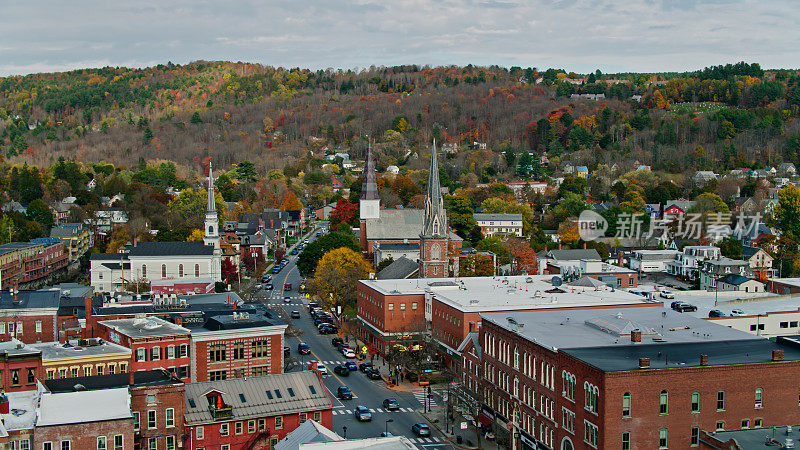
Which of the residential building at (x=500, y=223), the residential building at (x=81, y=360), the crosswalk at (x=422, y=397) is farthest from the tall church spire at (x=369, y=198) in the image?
Result: the residential building at (x=81, y=360)

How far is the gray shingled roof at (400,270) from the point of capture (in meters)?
81.1

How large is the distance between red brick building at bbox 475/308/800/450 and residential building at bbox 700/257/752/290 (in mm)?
45920

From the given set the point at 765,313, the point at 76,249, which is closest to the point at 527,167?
the point at 76,249

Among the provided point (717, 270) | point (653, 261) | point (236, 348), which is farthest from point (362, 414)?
point (653, 261)

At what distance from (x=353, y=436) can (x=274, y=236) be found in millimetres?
76125

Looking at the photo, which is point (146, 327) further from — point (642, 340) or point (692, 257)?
point (692, 257)

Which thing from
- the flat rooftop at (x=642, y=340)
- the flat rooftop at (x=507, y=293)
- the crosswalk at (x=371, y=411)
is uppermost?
the flat rooftop at (x=642, y=340)

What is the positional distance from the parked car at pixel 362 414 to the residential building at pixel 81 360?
13163mm

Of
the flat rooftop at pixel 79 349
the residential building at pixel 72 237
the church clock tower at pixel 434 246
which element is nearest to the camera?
the flat rooftop at pixel 79 349

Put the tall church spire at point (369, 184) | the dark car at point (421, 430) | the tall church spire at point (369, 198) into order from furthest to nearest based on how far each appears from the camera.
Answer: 1. the tall church spire at point (369, 184)
2. the tall church spire at point (369, 198)
3. the dark car at point (421, 430)

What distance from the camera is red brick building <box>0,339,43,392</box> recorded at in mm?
44812

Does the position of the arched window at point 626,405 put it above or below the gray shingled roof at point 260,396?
above

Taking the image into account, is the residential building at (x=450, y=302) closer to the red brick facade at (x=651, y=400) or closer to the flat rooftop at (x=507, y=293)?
the flat rooftop at (x=507, y=293)

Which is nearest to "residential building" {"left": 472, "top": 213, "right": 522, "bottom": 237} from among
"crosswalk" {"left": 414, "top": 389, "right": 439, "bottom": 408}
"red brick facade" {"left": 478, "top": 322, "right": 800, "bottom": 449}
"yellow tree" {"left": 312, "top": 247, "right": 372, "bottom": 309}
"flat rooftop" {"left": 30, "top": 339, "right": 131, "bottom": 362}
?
"yellow tree" {"left": 312, "top": 247, "right": 372, "bottom": 309}
